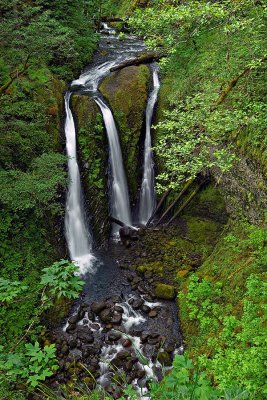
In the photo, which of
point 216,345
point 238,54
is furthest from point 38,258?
point 238,54

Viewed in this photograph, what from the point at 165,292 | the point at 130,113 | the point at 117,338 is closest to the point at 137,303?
the point at 165,292

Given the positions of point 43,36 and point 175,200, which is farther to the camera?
point 175,200

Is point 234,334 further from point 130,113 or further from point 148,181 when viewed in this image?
point 130,113

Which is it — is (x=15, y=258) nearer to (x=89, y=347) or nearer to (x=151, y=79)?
(x=89, y=347)

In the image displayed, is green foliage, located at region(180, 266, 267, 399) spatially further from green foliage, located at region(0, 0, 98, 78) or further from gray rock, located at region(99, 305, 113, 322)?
green foliage, located at region(0, 0, 98, 78)

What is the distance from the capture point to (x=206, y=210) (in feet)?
36.0

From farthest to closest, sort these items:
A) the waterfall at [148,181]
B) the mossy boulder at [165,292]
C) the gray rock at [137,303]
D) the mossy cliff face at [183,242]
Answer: the waterfall at [148,181]
the mossy cliff face at [183,242]
the mossy boulder at [165,292]
the gray rock at [137,303]

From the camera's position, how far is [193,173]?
5812 mm

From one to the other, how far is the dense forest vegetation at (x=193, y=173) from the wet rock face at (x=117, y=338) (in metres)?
0.46

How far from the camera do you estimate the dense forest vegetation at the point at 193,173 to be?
17.3 ft

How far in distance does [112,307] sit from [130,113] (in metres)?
7.75

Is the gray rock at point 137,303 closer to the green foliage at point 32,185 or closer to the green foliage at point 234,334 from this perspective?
the green foliage at point 234,334

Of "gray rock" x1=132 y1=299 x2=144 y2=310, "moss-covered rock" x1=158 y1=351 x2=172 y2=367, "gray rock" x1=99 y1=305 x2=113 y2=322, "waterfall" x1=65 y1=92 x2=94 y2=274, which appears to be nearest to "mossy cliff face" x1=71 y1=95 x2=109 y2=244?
"waterfall" x1=65 y1=92 x2=94 y2=274

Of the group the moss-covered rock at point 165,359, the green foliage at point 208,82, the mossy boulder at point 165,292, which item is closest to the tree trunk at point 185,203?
the green foliage at point 208,82
